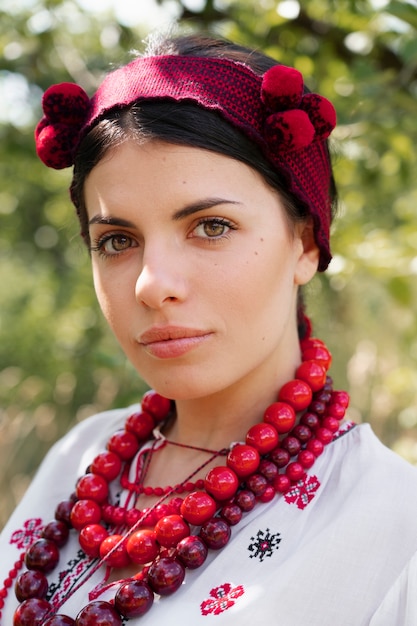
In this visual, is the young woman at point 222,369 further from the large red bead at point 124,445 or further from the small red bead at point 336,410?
the large red bead at point 124,445

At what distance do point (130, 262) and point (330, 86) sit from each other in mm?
1491

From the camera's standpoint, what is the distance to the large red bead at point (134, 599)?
1192 millimetres

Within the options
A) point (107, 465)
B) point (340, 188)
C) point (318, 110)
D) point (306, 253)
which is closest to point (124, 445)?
point (107, 465)

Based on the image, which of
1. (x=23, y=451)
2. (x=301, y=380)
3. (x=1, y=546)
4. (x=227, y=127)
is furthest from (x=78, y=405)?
(x=227, y=127)

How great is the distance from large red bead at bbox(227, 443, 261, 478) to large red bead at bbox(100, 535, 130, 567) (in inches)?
11.4

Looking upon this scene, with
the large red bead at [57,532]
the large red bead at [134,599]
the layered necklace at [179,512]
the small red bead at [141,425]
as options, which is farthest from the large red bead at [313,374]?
the large red bead at [57,532]

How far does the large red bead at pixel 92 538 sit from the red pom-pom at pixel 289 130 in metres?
0.90

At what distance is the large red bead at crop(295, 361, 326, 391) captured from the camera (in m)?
1.43

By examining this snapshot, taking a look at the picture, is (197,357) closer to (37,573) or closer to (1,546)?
(37,573)

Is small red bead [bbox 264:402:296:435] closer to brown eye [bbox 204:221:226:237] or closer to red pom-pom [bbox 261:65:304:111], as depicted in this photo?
brown eye [bbox 204:221:226:237]

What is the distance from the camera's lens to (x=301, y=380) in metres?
1.44

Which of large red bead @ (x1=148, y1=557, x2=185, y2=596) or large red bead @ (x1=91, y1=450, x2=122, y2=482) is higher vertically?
large red bead @ (x1=148, y1=557, x2=185, y2=596)

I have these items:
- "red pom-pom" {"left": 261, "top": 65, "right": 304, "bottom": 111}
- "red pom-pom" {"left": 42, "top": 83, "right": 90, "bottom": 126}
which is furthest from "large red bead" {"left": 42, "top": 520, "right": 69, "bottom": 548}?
"red pom-pom" {"left": 261, "top": 65, "right": 304, "bottom": 111}

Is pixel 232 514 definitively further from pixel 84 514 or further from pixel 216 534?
pixel 84 514
